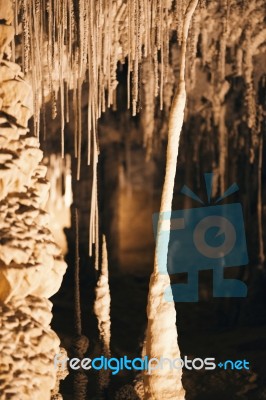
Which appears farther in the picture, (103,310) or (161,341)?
(103,310)

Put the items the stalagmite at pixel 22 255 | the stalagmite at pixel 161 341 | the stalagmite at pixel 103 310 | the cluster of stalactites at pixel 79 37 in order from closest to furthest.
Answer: the stalagmite at pixel 22 255, the stalagmite at pixel 161 341, the cluster of stalactites at pixel 79 37, the stalagmite at pixel 103 310

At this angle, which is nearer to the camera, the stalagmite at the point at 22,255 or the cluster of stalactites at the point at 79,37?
the stalagmite at the point at 22,255

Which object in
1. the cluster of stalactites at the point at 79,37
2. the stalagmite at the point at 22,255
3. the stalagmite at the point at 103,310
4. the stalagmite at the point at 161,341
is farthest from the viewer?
the stalagmite at the point at 103,310

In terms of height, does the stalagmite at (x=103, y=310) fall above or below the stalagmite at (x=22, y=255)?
below

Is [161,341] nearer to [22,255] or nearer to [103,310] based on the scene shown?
[22,255]

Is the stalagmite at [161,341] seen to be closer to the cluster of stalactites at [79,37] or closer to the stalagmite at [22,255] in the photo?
the stalagmite at [22,255]

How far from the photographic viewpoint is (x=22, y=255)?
274 centimetres

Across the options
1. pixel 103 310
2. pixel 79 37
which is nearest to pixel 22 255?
pixel 103 310

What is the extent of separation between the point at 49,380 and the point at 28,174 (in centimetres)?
103

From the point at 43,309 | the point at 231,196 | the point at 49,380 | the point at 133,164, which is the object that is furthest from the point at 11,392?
the point at 133,164

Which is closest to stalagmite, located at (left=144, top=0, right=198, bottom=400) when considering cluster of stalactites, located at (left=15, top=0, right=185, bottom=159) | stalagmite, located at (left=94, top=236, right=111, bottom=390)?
cluster of stalactites, located at (left=15, top=0, right=185, bottom=159)

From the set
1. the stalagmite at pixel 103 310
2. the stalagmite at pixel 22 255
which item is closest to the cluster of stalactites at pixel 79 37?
the stalagmite at pixel 22 255

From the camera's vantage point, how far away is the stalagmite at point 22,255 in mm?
2645

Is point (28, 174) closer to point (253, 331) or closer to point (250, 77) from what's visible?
point (250, 77)
